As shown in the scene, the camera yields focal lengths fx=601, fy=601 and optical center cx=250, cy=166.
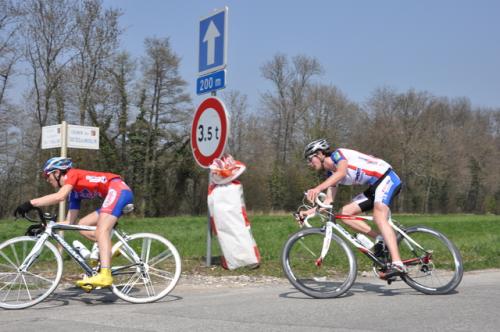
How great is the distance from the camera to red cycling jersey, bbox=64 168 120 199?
6.57m

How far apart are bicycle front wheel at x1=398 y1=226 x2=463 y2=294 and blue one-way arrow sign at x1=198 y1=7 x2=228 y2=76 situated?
3.82 meters

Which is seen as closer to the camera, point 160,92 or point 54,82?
point 54,82

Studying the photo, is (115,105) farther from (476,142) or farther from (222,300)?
(476,142)

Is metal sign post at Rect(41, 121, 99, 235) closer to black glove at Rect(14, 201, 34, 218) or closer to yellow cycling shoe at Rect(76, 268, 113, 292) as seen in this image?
black glove at Rect(14, 201, 34, 218)

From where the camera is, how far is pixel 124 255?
268 inches

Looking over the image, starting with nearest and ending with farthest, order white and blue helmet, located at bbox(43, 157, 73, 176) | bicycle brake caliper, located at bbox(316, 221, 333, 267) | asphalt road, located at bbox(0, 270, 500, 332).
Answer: asphalt road, located at bbox(0, 270, 500, 332), white and blue helmet, located at bbox(43, 157, 73, 176), bicycle brake caliper, located at bbox(316, 221, 333, 267)

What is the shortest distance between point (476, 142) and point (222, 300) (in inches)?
3213

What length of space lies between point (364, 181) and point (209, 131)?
2.90 m

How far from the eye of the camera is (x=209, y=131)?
9.14 meters

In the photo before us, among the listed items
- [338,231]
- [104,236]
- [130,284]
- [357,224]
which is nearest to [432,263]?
[357,224]

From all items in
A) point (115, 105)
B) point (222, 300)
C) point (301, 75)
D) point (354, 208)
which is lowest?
point (222, 300)

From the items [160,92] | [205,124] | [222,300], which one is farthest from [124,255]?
[160,92]

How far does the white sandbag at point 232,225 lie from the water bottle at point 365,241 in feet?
6.89

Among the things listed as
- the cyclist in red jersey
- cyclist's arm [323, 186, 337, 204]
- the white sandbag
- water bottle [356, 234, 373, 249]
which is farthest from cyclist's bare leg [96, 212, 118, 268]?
water bottle [356, 234, 373, 249]
